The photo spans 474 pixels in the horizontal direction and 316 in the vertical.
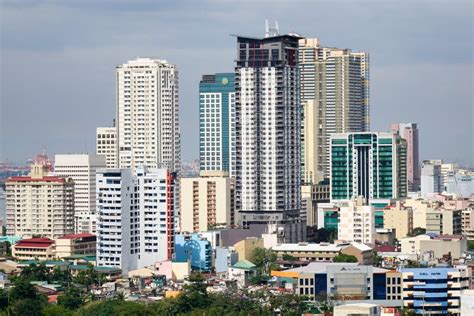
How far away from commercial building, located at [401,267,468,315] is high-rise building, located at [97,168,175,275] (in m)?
6.52

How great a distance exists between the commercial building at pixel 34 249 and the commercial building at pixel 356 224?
6493 millimetres

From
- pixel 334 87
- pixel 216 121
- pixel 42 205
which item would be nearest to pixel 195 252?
pixel 42 205

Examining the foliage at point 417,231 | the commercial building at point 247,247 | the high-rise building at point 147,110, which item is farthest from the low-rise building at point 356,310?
the high-rise building at point 147,110

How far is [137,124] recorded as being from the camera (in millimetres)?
41125

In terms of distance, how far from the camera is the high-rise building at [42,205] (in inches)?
1465

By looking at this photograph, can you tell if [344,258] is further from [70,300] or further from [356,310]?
[356,310]

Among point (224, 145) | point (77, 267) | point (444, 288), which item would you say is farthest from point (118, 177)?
point (224, 145)

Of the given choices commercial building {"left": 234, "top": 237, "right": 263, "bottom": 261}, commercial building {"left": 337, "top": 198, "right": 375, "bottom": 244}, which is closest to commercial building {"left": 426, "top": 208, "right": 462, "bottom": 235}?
commercial building {"left": 337, "top": 198, "right": 375, "bottom": 244}

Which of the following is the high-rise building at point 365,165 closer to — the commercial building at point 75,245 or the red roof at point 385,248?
the red roof at point 385,248

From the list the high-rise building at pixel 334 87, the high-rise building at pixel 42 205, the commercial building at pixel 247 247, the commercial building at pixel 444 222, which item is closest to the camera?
the commercial building at pixel 247 247

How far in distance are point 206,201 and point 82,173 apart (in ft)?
25.0

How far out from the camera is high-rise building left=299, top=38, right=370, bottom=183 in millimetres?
49438

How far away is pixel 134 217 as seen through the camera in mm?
30109

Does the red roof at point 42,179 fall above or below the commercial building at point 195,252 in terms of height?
above
